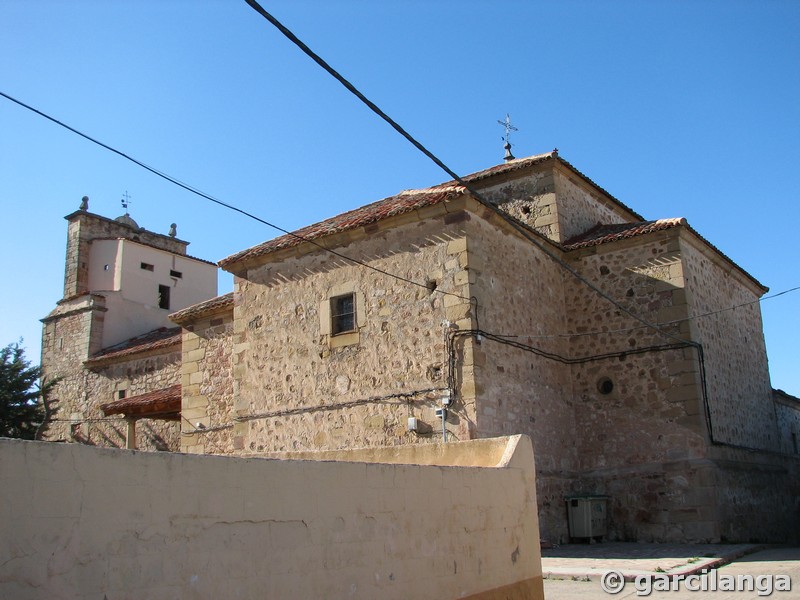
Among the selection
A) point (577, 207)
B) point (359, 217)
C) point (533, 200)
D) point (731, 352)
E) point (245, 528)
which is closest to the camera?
point (245, 528)

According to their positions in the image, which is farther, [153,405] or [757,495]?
[153,405]

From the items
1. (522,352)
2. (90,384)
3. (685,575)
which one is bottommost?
(685,575)

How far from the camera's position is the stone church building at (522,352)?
12188mm

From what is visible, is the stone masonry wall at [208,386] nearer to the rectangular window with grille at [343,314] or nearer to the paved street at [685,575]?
the rectangular window with grille at [343,314]

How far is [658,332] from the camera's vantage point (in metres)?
13.5

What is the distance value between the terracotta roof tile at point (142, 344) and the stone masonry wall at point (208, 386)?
360 cm

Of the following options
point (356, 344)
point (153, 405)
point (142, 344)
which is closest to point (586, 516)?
point (356, 344)

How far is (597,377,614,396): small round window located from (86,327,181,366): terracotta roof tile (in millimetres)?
11483

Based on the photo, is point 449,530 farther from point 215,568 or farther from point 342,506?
point 215,568

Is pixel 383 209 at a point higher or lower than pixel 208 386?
higher

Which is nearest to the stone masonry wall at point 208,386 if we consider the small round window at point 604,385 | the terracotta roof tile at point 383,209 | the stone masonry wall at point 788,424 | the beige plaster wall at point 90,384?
the terracotta roof tile at point 383,209

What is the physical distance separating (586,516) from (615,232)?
5506 mm

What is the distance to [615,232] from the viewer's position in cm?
1485

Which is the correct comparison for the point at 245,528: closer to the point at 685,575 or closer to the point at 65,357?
the point at 685,575
